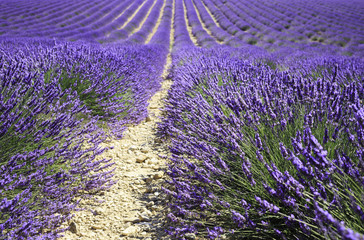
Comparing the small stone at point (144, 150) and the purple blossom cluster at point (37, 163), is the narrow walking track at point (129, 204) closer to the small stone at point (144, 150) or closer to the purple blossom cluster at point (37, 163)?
the small stone at point (144, 150)

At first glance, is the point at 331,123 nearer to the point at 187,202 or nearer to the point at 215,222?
the point at 215,222

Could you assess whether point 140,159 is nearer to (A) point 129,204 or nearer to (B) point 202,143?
(A) point 129,204

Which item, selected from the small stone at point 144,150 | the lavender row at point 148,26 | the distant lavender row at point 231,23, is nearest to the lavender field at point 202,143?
the small stone at point 144,150

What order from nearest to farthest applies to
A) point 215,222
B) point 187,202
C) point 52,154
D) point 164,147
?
1. point 215,222
2. point 187,202
3. point 52,154
4. point 164,147

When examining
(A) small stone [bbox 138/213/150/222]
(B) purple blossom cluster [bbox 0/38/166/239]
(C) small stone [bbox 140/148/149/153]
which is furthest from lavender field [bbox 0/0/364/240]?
(C) small stone [bbox 140/148/149/153]

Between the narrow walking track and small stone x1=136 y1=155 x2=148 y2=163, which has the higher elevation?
the narrow walking track

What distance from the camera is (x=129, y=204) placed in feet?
6.77

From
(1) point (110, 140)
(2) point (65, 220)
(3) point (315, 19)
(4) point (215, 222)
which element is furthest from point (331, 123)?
(3) point (315, 19)

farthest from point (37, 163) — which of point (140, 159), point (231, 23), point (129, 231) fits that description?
point (231, 23)

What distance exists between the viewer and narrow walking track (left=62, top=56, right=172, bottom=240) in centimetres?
173

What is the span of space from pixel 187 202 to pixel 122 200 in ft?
2.20

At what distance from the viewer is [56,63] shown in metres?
3.24

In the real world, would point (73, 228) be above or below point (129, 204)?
above

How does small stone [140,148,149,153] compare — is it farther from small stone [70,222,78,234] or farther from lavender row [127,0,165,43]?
lavender row [127,0,165,43]
